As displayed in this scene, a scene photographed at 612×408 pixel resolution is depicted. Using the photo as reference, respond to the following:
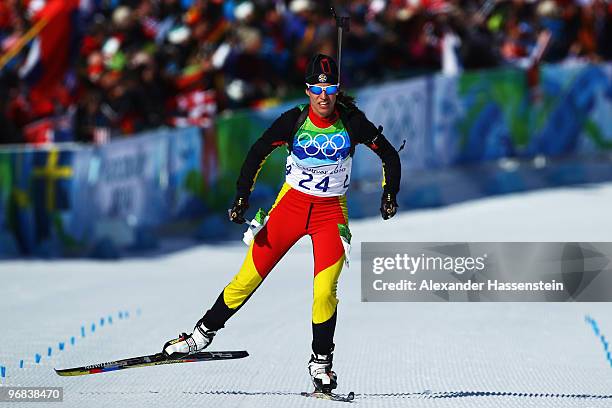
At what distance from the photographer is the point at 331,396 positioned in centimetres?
750

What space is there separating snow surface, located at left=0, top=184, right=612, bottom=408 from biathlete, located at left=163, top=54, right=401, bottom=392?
0.51m

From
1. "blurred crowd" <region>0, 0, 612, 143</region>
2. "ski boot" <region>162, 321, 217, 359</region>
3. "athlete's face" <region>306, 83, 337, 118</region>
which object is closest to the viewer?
"athlete's face" <region>306, 83, 337, 118</region>

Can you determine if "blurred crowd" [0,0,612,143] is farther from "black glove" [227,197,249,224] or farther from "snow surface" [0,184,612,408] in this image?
"black glove" [227,197,249,224]

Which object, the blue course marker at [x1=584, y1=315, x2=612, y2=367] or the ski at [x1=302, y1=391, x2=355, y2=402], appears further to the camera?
the blue course marker at [x1=584, y1=315, x2=612, y2=367]

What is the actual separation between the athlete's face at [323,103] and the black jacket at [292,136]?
0.11 metres

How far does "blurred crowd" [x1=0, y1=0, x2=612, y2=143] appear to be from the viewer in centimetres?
1526

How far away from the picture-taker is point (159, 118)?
15.2 meters

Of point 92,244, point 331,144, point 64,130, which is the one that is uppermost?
point 331,144

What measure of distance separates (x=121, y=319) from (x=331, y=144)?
378 centimetres

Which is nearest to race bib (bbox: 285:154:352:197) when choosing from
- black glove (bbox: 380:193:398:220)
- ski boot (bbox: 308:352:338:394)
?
black glove (bbox: 380:193:398:220)

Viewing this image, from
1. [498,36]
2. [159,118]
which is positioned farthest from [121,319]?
[498,36]

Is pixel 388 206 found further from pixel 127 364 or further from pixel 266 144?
pixel 127 364

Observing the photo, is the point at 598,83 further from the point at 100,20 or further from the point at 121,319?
the point at 121,319

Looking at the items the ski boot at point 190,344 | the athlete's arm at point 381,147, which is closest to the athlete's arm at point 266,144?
the athlete's arm at point 381,147
